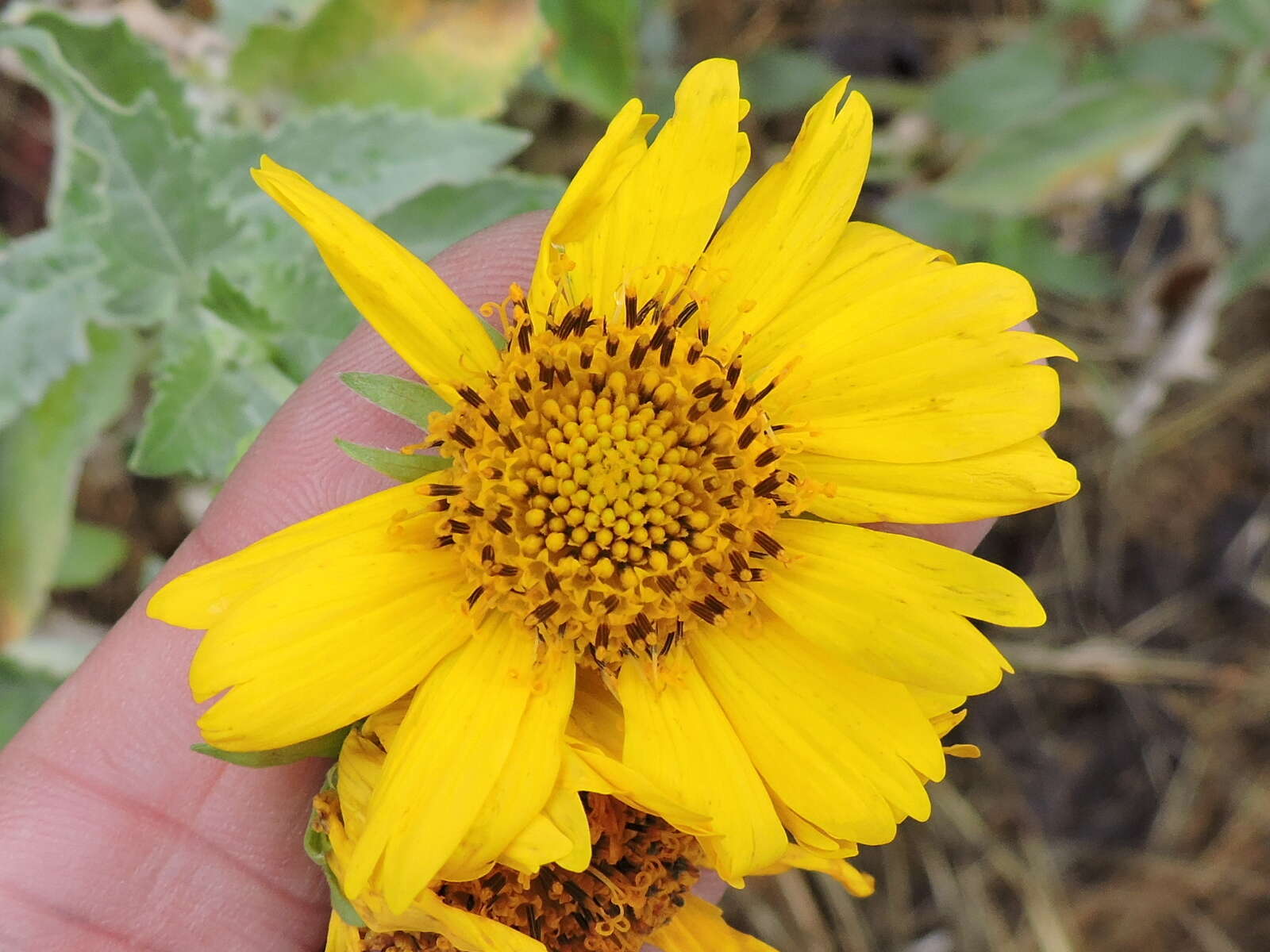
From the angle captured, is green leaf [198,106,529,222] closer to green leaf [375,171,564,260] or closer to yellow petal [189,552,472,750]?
green leaf [375,171,564,260]

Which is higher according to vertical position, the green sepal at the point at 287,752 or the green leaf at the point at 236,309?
the green leaf at the point at 236,309

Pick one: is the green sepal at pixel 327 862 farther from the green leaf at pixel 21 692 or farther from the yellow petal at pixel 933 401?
the green leaf at pixel 21 692

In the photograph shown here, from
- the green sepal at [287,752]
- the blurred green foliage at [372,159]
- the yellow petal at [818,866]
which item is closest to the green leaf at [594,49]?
the blurred green foliage at [372,159]

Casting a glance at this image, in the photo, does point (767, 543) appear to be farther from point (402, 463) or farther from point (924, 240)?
point (924, 240)

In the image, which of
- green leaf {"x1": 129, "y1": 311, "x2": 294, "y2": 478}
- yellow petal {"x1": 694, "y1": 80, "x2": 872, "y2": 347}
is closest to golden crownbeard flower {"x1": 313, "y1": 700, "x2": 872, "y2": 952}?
yellow petal {"x1": 694, "y1": 80, "x2": 872, "y2": 347}

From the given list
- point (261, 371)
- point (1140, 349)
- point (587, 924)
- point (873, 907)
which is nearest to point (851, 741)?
point (587, 924)

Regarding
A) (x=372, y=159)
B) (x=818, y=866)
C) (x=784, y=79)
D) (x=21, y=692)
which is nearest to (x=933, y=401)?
(x=818, y=866)
